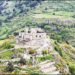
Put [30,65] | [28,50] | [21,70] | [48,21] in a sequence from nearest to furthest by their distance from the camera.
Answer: [21,70] → [30,65] → [28,50] → [48,21]

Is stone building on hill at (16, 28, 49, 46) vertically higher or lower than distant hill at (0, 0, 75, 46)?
higher

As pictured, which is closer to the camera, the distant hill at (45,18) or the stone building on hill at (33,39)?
the stone building on hill at (33,39)

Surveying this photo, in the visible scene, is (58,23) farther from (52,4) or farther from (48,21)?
(52,4)

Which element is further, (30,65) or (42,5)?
(42,5)

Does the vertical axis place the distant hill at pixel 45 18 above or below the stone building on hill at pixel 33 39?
below

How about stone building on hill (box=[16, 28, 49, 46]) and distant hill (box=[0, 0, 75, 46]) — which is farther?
distant hill (box=[0, 0, 75, 46])

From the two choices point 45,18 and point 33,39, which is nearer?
point 33,39

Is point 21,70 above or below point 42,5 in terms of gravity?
above

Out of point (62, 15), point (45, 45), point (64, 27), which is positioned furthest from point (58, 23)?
point (45, 45)
